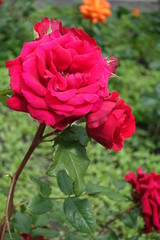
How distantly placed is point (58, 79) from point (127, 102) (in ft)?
9.36

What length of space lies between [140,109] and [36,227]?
2.20 m

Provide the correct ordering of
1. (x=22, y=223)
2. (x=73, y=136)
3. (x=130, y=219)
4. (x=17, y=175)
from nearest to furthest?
(x=73, y=136)
(x=17, y=175)
(x=22, y=223)
(x=130, y=219)

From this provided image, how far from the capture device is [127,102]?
3701mm

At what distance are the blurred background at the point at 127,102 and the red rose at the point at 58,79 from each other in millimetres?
722

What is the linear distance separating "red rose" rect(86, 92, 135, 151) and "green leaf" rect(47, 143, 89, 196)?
0.21 ft

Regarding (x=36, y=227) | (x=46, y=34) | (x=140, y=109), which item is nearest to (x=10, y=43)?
(x=140, y=109)

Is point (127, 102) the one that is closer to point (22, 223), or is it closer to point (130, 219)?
point (130, 219)

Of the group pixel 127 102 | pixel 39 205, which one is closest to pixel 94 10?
pixel 127 102

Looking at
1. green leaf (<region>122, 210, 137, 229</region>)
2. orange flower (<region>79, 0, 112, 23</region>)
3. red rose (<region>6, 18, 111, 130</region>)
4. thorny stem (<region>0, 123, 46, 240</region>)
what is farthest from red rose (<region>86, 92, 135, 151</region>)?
orange flower (<region>79, 0, 112, 23</region>)

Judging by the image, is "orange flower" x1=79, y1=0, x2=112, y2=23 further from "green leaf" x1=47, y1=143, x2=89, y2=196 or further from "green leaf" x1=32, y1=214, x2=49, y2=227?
"green leaf" x1=47, y1=143, x2=89, y2=196

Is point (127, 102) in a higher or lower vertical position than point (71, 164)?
lower

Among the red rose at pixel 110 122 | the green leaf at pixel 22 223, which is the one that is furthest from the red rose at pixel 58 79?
the green leaf at pixel 22 223

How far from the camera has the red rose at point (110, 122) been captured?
0.90m

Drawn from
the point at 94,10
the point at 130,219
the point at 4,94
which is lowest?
the point at 130,219
